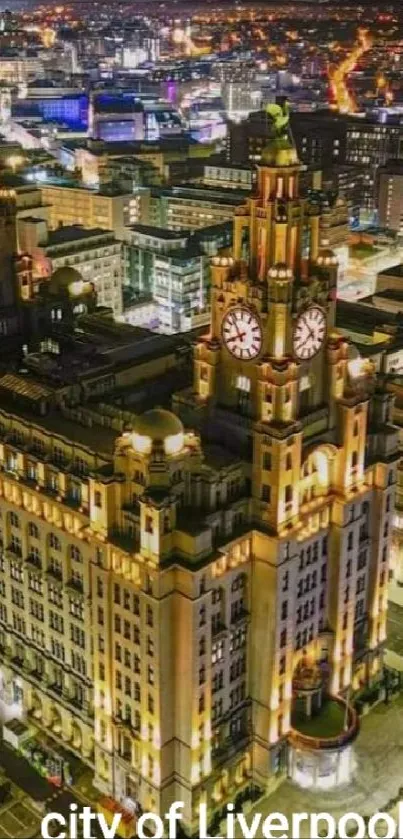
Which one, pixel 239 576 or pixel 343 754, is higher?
pixel 239 576

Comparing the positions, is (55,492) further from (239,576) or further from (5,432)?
(239,576)

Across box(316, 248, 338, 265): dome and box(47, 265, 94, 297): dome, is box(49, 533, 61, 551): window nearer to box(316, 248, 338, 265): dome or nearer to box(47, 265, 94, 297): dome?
box(316, 248, 338, 265): dome

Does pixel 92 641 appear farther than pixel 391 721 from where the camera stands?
No

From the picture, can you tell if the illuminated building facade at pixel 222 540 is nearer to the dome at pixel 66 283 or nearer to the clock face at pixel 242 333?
the clock face at pixel 242 333

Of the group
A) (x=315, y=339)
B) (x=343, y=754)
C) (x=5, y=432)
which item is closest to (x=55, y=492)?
(x=5, y=432)

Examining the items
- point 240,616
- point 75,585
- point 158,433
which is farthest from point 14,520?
point 240,616
